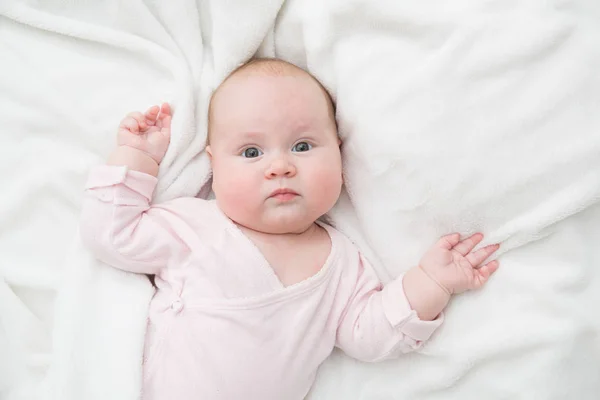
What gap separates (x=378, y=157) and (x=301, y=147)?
14 cm

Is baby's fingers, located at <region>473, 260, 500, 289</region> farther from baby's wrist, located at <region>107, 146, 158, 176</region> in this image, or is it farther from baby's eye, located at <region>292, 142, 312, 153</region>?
baby's wrist, located at <region>107, 146, 158, 176</region>

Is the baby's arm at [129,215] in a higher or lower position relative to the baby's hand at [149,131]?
lower

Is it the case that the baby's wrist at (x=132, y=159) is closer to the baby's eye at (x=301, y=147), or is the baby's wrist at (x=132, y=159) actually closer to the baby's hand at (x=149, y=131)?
the baby's hand at (x=149, y=131)

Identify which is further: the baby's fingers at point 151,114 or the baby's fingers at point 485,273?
the baby's fingers at point 151,114

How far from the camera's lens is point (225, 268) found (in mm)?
1105

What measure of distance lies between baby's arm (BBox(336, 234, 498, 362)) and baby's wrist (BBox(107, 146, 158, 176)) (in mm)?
478

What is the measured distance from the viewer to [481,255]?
109 cm

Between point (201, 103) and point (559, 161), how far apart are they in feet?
2.19

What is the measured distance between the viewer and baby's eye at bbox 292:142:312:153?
1.14 meters

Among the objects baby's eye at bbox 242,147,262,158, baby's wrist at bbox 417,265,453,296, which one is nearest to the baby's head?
baby's eye at bbox 242,147,262,158

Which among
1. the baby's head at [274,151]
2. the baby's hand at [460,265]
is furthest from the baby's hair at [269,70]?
the baby's hand at [460,265]

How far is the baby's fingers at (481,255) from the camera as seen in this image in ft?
3.57

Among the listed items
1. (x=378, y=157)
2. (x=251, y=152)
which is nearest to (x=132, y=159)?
(x=251, y=152)

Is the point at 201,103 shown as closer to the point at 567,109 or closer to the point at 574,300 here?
the point at 567,109
